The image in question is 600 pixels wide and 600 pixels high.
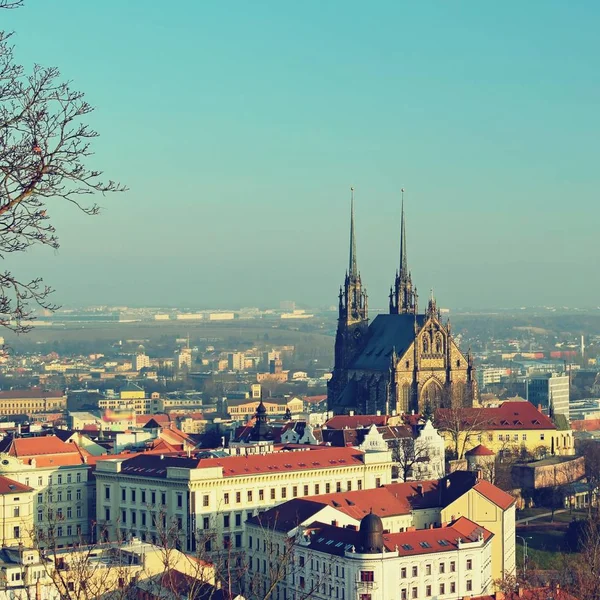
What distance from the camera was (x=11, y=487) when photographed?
286 feet

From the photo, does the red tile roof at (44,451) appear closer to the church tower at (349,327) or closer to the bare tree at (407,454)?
the bare tree at (407,454)

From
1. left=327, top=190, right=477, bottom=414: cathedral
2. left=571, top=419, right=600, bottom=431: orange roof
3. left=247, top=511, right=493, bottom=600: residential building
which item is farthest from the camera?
left=571, top=419, right=600, bottom=431: orange roof

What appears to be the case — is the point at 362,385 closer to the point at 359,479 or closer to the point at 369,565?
the point at 359,479

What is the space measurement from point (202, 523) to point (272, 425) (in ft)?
116

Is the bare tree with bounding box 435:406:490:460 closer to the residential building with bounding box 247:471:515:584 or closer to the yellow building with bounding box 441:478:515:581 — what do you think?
the residential building with bounding box 247:471:515:584

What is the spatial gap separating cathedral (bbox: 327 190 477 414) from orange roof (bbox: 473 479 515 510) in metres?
38.0

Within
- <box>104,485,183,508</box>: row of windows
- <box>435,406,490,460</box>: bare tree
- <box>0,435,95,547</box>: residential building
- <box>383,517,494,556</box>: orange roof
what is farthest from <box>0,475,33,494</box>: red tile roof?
<box>435,406,490,460</box>: bare tree

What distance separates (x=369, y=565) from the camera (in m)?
68.5

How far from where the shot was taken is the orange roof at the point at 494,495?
3285 inches

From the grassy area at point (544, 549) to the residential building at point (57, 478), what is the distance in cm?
2513

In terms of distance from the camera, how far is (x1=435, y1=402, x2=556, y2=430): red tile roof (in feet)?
395

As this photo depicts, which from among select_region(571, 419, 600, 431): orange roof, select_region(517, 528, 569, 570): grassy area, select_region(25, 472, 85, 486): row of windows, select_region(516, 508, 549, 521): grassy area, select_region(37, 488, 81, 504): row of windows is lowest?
select_region(517, 528, 569, 570): grassy area

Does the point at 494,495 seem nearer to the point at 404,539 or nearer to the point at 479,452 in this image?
the point at 404,539

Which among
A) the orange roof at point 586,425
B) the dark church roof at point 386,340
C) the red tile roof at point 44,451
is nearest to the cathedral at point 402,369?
the dark church roof at point 386,340
